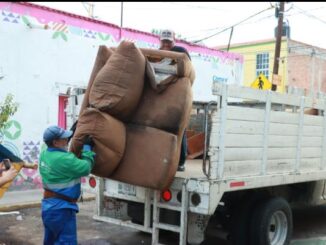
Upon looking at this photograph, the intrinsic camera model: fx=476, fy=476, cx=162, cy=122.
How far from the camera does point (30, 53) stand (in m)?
9.57

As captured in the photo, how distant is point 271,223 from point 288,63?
23524mm

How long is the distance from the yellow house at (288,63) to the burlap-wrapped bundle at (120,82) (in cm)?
2320

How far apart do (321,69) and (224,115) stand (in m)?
25.8

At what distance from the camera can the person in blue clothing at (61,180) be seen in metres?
4.21

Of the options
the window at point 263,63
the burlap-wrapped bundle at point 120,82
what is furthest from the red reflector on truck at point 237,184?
the window at point 263,63

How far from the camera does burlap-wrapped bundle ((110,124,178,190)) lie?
14.5 ft

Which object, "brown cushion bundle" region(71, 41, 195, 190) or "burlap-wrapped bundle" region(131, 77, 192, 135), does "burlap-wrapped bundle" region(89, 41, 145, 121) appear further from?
"burlap-wrapped bundle" region(131, 77, 192, 135)

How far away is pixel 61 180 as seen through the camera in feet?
14.1

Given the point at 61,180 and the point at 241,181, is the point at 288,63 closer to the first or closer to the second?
the point at 241,181

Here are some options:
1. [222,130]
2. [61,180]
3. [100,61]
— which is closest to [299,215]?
[222,130]

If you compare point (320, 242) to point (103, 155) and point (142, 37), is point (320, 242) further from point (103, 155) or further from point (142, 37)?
point (142, 37)

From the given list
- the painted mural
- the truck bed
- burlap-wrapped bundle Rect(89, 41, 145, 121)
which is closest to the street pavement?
the painted mural

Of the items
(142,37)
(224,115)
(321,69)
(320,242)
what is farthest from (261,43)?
(224,115)

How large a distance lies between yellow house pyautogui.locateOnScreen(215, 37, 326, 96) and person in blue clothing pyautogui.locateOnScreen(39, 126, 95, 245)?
23736mm
